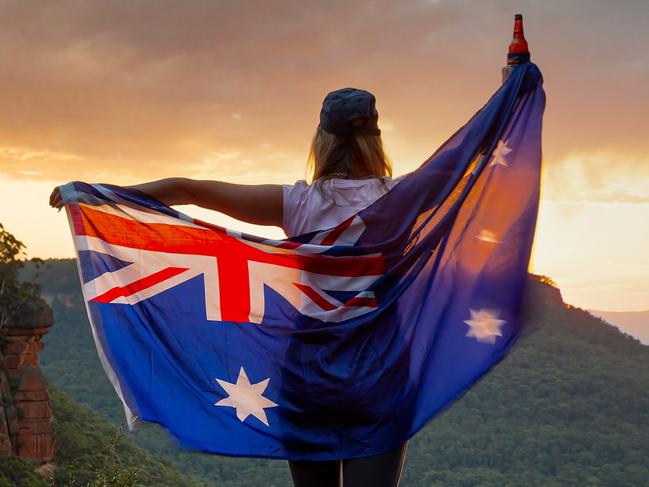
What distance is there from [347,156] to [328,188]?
13 cm

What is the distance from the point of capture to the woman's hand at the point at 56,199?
3664 mm

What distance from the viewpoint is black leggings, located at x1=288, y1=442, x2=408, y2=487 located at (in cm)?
294

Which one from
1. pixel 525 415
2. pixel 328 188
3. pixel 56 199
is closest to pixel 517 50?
pixel 328 188

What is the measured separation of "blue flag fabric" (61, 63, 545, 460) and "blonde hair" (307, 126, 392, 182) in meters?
0.12

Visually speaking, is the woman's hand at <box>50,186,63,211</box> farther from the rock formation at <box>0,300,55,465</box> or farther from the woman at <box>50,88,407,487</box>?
the rock formation at <box>0,300,55,465</box>

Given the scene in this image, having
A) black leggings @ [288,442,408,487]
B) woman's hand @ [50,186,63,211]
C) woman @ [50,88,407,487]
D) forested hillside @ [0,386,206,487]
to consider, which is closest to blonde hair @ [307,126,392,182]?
woman @ [50,88,407,487]

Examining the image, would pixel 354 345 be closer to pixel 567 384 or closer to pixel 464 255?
pixel 464 255

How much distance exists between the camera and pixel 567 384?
77250 millimetres

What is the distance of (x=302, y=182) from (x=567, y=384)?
77.4 metres

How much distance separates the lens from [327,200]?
314 centimetres

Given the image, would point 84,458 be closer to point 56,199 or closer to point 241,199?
point 56,199

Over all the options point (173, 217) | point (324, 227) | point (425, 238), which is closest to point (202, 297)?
point (173, 217)

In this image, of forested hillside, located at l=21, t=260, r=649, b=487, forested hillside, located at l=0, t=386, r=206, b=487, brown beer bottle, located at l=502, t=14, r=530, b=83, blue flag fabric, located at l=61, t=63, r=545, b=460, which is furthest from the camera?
forested hillside, located at l=21, t=260, r=649, b=487

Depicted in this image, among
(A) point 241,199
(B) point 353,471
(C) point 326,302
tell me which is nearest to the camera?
(B) point 353,471
